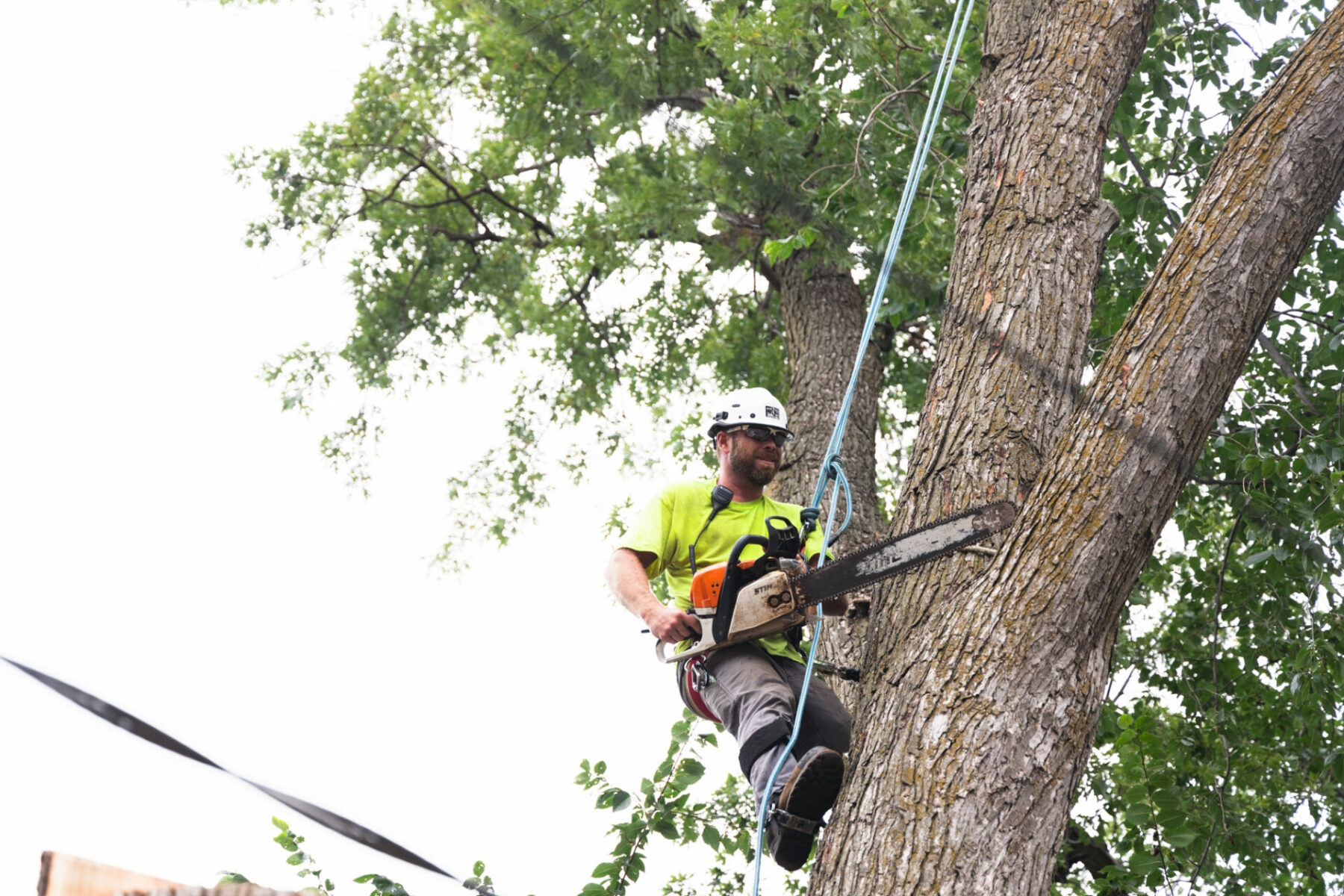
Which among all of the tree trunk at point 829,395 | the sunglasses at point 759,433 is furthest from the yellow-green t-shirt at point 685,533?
the tree trunk at point 829,395

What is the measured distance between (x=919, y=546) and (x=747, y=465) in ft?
3.08

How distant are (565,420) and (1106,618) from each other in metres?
8.37

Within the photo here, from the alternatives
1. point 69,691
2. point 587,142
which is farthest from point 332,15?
point 69,691

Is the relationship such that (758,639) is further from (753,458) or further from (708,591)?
(753,458)

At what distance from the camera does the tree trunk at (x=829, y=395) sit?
15.9 feet

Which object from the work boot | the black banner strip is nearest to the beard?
the work boot

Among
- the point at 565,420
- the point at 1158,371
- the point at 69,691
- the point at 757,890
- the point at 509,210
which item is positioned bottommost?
the point at 69,691

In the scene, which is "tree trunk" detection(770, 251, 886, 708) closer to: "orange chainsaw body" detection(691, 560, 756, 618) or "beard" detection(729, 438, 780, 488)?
"beard" detection(729, 438, 780, 488)

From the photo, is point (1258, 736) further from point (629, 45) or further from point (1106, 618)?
point (629, 45)

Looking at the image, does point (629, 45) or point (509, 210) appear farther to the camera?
point (509, 210)

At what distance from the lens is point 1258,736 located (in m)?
5.73

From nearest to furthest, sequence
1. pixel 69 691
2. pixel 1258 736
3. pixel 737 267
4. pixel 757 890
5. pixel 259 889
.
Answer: pixel 259 889, pixel 69 691, pixel 757 890, pixel 1258 736, pixel 737 267

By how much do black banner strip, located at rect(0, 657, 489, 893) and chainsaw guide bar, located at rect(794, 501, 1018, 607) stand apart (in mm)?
1651

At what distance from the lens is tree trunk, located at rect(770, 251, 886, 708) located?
4840 mm
